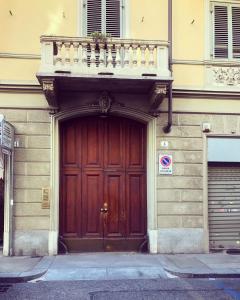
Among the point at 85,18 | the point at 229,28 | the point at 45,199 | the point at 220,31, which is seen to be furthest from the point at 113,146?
the point at 229,28

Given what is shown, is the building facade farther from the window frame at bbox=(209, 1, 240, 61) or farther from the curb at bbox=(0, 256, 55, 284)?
the curb at bbox=(0, 256, 55, 284)

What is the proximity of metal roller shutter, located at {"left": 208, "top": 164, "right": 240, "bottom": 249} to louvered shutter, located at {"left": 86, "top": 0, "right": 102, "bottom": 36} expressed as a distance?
4791 millimetres

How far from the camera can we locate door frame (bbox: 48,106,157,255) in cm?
1108

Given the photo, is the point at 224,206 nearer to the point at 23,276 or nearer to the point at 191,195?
the point at 191,195

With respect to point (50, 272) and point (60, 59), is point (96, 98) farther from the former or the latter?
point (50, 272)

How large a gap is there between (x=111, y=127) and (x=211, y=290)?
5336 millimetres

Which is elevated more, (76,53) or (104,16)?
(104,16)

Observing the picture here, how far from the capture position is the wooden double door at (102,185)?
38.0ft

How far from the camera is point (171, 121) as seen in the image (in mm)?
11352

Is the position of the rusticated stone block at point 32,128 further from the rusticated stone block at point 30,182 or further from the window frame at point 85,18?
the window frame at point 85,18

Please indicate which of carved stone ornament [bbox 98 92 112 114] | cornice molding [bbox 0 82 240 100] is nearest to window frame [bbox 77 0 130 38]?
carved stone ornament [bbox 98 92 112 114]

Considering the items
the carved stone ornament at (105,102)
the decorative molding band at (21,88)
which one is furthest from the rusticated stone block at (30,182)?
the carved stone ornament at (105,102)

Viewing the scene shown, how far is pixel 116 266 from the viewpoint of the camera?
976cm

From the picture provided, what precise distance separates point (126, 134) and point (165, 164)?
4.41 ft
